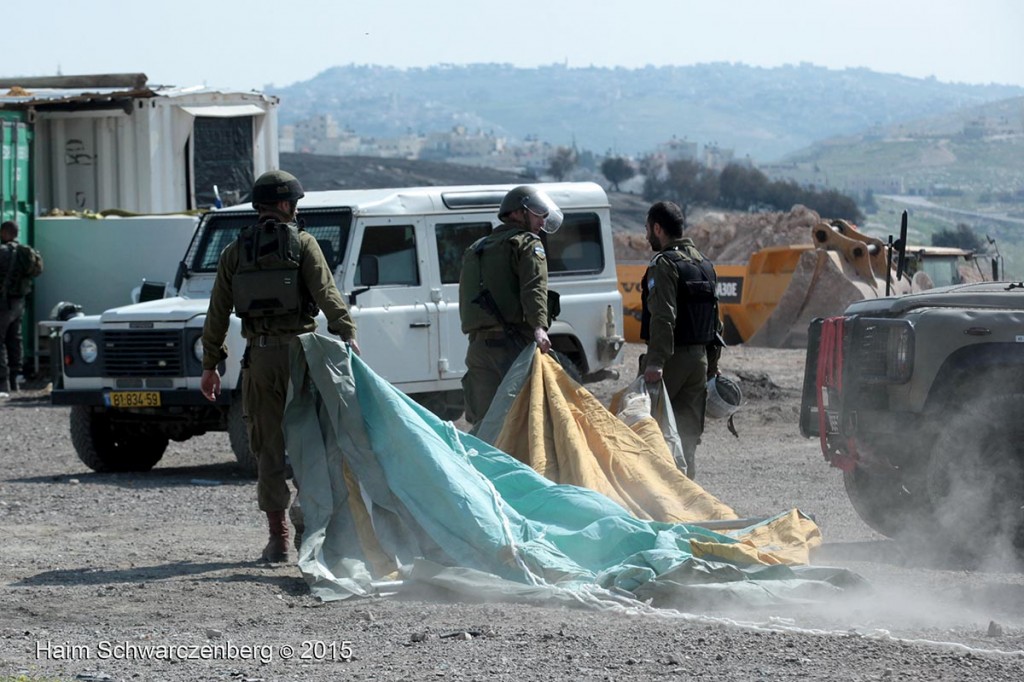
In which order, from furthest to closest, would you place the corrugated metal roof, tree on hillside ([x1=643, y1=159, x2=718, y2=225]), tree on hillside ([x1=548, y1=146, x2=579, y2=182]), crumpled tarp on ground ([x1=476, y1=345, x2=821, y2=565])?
tree on hillside ([x1=548, y1=146, x2=579, y2=182]), tree on hillside ([x1=643, y1=159, x2=718, y2=225]), the corrugated metal roof, crumpled tarp on ground ([x1=476, y1=345, x2=821, y2=565])

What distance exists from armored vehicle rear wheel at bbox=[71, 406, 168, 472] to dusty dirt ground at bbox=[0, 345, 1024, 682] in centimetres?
231

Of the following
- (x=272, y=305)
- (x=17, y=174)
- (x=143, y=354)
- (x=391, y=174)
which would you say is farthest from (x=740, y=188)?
(x=272, y=305)

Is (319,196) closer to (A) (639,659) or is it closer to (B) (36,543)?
(B) (36,543)

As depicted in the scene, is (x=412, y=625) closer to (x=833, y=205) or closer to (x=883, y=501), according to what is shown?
(x=883, y=501)

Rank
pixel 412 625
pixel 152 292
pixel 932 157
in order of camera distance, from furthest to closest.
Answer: pixel 932 157
pixel 152 292
pixel 412 625

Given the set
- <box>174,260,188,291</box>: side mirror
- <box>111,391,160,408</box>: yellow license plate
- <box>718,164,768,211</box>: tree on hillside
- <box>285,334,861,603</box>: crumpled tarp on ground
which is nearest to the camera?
<box>285,334,861,603</box>: crumpled tarp on ground

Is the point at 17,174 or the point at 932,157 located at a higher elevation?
the point at 17,174

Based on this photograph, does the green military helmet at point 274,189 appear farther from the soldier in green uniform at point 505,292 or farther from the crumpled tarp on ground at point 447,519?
the soldier in green uniform at point 505,292

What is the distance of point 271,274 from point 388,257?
4521 mm

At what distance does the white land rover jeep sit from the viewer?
37.3 ft

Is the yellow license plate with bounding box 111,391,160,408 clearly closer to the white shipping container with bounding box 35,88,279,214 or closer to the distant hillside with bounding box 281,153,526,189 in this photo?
the white shipping container with bounding box 35,88,279,214

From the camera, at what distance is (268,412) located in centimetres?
761

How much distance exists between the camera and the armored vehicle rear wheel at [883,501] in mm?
8273

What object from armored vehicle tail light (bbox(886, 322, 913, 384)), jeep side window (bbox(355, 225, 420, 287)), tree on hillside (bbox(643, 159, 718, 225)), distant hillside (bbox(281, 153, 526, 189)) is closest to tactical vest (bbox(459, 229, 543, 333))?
armored vehicle tail light (bbox(886, 322, 913, 384))
